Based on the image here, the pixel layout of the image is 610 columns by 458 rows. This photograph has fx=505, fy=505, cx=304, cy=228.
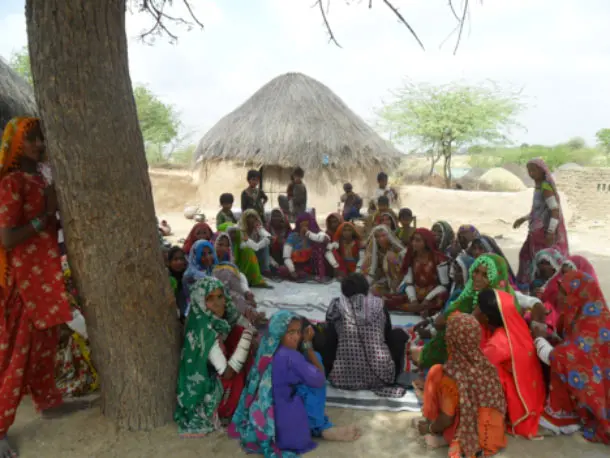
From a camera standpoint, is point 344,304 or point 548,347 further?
point 344,304

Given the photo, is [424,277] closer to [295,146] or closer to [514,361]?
[514,361]

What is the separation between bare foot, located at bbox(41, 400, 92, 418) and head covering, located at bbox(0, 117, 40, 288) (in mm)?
1163

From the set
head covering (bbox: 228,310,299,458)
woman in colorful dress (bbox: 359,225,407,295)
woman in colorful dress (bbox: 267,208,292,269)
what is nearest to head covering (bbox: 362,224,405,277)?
woman in colorful dress (bbox: 359,225,407,295)

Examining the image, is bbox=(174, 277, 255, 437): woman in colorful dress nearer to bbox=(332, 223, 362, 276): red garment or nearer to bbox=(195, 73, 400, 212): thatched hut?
bbox=(332, 223, 362, 276): red garment

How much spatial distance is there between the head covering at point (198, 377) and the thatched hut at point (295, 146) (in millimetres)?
11235

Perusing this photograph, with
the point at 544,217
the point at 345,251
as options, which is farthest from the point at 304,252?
the point at 544,217

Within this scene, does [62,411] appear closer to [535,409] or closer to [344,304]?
[344,304]

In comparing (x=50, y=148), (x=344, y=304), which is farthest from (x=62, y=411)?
(x=344, y=304)

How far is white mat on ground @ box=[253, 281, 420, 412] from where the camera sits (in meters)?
3.56

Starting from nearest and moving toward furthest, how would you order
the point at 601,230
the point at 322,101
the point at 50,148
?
the point at 50,148
the point at 601,230
the point at 322,101

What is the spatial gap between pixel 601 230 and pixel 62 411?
1300 centimetres

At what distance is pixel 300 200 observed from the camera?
941 centimetres

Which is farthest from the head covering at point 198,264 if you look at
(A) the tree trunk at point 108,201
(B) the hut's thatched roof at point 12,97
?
(B) the hut's thatched roof at point 12,97

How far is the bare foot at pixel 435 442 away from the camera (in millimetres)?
3031
